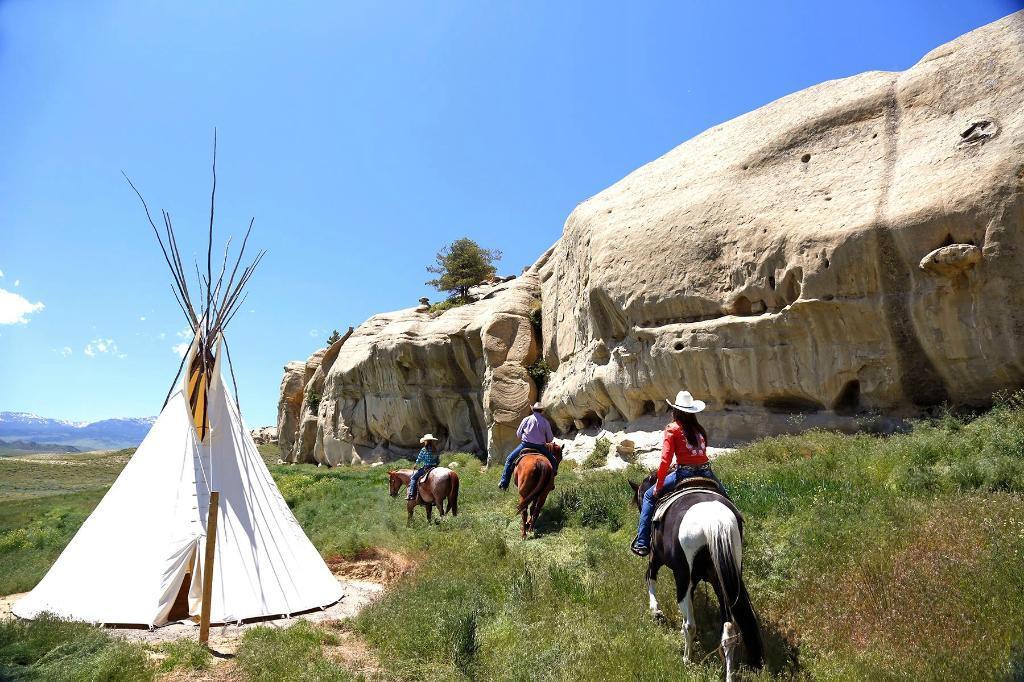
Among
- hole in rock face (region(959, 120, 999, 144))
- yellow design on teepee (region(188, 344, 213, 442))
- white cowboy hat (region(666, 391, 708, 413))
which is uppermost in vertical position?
hole in rock face (region(959, 120, 999, 144))

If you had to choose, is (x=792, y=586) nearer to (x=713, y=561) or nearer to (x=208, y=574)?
(x=713, y=561)

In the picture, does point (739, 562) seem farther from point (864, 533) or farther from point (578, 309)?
point (578, 309)

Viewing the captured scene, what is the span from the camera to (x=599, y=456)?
17.5m

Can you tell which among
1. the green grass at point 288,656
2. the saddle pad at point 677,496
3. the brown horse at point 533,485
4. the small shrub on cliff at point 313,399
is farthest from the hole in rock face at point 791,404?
the small shrub on cliff at point 313,399

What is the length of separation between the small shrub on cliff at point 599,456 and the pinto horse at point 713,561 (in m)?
11.8

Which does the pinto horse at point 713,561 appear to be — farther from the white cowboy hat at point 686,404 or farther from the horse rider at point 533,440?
the horse rider at point 533,440

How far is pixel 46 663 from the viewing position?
5730 millimetres

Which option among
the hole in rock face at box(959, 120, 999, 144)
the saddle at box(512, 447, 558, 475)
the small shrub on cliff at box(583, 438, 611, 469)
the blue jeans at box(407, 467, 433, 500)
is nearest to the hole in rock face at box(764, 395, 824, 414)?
the small shrub on cliff at box(583, 438, 611, 469)

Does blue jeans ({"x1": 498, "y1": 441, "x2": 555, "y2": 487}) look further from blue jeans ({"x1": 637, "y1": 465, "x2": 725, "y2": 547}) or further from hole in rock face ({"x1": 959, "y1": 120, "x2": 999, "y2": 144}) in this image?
hole in rock face ({"x1": 959, "y1": 120, "x2": 999, "y2": 144})

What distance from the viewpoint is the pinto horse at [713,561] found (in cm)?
470

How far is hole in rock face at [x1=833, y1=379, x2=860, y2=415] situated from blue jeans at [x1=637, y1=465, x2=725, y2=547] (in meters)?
8.56

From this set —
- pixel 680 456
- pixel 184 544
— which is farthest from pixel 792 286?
pixel 184 544

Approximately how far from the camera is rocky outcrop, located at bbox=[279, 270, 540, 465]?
24.2 metres

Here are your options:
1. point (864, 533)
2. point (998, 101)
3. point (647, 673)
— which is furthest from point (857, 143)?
point (647, 673)
